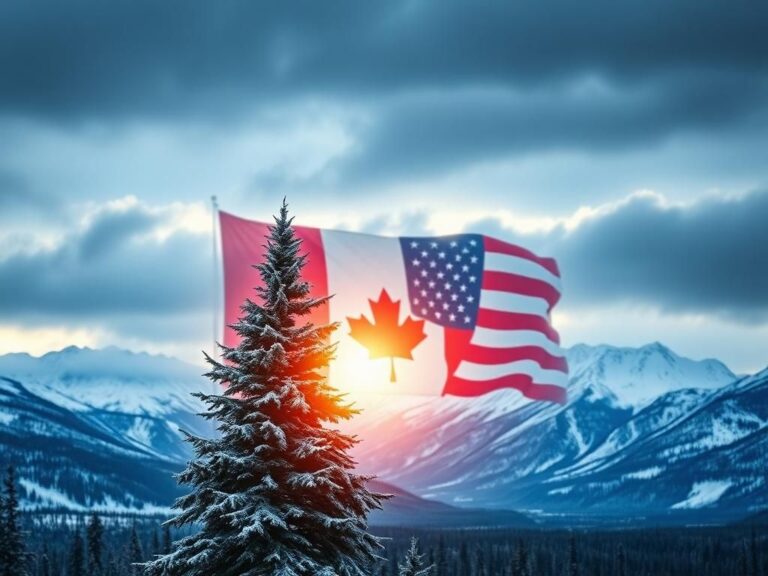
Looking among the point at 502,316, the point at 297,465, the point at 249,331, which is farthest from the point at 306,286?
the point at 502,316

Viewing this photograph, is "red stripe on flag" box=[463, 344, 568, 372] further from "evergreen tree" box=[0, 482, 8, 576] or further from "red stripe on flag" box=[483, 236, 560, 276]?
"evergreen tree" box=[0, 482, 8, 576]

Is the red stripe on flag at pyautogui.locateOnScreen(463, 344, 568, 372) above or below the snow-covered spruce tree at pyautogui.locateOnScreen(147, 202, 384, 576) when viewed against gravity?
above

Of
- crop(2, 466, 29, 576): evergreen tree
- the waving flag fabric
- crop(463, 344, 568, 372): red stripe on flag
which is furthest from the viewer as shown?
crop(2, 466, 29, 576): evergreen tree

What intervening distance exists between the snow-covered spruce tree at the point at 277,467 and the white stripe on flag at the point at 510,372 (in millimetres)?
28514

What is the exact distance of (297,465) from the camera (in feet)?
90.0

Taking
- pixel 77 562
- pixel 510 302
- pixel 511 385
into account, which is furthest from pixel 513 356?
pixel 77 562

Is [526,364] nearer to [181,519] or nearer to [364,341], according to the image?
[364,341]

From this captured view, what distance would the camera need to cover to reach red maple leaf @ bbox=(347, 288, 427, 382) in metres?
56.2

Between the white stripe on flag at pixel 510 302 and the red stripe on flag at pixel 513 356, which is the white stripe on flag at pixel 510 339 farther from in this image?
the white stripe on flag at pixel 510 302

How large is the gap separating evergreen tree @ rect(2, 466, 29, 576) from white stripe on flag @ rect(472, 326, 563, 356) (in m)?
42.5

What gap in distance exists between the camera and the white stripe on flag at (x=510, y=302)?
5938cm

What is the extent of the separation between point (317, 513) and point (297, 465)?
1244 millimetres

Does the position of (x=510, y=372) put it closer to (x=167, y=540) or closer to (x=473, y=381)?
(x=473, y=381)

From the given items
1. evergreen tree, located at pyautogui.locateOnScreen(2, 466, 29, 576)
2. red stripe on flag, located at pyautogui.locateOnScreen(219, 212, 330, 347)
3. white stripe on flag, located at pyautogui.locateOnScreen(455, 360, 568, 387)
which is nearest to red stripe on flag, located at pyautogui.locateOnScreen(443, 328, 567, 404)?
white stripe on flag, located at pyautogui.locateOnScreen(455, 360, 568, 387)
